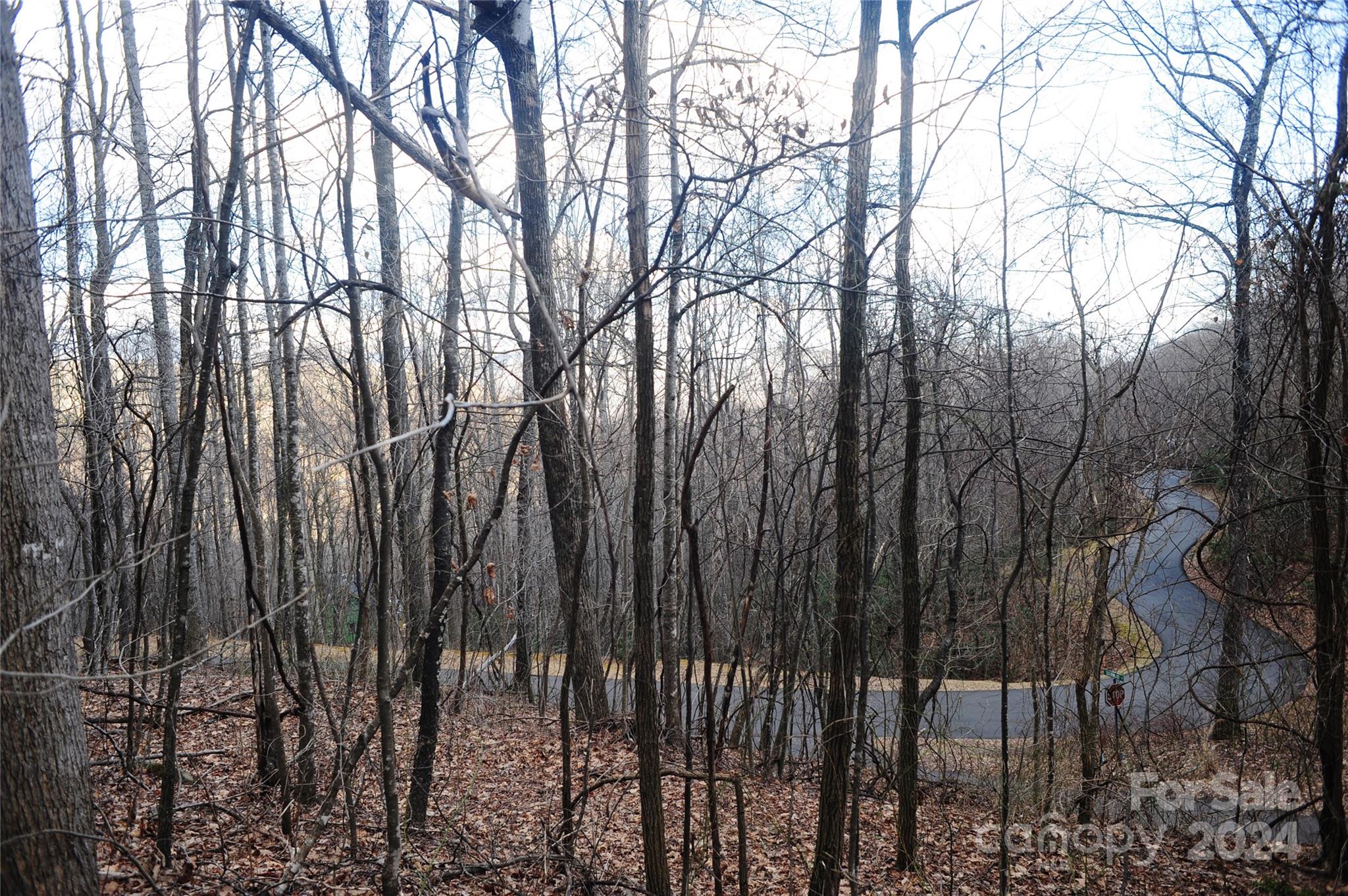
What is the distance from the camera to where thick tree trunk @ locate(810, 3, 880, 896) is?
4727 mm

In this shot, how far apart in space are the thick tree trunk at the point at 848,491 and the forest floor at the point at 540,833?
0.34 m

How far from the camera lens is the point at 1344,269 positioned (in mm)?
5492

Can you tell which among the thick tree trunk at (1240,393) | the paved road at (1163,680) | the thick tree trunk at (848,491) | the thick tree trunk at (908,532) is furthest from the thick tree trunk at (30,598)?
the thick tree trunk at (1240,393)

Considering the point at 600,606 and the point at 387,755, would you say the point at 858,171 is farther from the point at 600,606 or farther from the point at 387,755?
the point at 600,606

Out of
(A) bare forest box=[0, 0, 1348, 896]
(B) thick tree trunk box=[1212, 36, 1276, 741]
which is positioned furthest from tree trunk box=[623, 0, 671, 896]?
(B) thick tree trunk box=[1212, 36, 1276, 741]

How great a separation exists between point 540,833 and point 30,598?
3731 mm

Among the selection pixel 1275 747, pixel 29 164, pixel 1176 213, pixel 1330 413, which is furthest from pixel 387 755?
pixel 1176 213

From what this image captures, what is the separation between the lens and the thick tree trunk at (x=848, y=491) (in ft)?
15.5

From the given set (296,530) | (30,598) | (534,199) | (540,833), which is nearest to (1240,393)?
(534,199)

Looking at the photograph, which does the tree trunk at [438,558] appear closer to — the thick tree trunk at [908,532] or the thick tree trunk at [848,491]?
the thick tree trunk at [848,491]

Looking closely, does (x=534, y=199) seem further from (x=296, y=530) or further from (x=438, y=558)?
(x=296, y=530)

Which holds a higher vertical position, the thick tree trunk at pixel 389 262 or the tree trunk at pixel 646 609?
the thick tree trunk at pixel 389 262

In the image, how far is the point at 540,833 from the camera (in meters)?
5.77

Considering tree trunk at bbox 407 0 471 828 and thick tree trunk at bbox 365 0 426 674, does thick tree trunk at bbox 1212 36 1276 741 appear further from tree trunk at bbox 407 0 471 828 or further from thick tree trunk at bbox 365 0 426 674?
thick tree trunk at bbox 365 0 426 674
